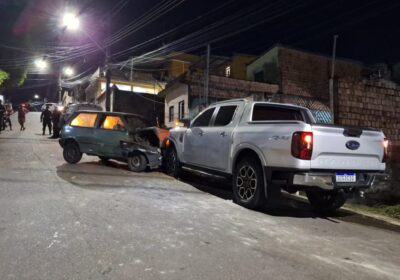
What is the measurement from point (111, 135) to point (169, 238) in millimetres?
Answer: 6951

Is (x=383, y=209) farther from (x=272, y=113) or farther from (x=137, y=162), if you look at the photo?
(x=137, y=162)

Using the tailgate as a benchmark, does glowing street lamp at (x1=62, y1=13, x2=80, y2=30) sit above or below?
above

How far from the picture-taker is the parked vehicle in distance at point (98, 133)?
11.3 meters

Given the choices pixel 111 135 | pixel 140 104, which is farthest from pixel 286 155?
pixel 140 104

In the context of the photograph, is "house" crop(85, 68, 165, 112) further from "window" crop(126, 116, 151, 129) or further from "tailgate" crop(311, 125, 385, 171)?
"tailgate" crop(311, 125, 385, 171)

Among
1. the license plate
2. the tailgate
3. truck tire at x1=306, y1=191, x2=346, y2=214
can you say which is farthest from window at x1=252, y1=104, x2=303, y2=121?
the license plate

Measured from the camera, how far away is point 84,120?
39.3 feet

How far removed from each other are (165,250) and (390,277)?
2.36 m

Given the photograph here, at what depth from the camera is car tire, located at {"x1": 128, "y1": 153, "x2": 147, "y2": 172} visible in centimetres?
1087

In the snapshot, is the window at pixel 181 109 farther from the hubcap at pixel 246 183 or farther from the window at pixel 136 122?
the hubcap at pixel 246 183

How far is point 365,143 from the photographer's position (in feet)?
21.7

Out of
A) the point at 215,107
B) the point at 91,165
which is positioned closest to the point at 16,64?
Result: the point at 91,165

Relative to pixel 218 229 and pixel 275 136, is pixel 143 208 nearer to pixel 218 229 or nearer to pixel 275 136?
pixel 218 229

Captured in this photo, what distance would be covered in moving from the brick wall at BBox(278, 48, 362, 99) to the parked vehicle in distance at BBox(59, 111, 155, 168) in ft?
56.7
